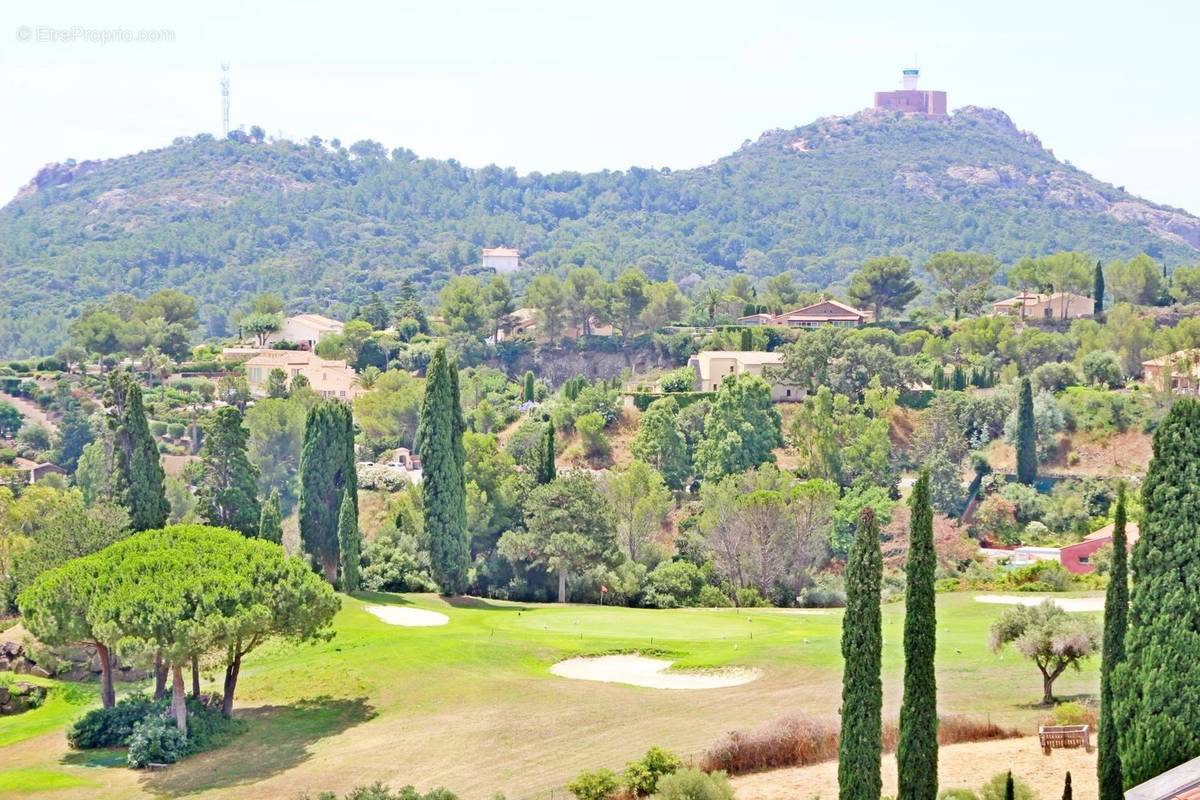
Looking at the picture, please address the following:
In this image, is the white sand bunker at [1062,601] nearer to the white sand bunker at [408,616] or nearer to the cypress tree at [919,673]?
the cypress tree at [919,673]

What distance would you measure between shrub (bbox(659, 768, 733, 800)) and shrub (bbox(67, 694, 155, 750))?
14.3 m

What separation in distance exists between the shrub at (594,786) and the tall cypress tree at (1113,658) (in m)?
9.02

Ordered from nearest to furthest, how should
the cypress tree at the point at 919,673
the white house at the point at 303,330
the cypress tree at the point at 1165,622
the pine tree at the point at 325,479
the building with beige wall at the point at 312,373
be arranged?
the cypress tree at the point at 1165,622, the cypress tree at the point at 919,673, the pine tree at the point at 325,479, the building with beige wall at the point at 312,373, the white house at the point at 303,330

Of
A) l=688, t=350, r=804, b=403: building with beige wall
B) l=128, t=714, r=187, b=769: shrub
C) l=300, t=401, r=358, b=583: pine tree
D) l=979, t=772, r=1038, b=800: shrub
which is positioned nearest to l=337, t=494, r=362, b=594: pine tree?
l=300, t=401, r=358, b=583: pine tree

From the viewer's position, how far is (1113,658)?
86.4ft

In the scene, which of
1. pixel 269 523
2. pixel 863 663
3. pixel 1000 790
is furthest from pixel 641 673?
pixel 269 523

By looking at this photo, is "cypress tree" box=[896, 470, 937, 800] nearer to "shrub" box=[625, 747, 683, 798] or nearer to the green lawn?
"shrub" box=[625, 747, 683, 798]

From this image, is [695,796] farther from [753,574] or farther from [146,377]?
[146,377]

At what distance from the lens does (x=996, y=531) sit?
71.4 meters

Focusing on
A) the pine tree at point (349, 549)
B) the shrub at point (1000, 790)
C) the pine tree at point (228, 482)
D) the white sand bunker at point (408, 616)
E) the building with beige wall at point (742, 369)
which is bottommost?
the white sand bunker at point (408, 616)

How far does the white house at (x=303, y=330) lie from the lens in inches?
4906

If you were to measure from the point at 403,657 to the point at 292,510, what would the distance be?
42685mm

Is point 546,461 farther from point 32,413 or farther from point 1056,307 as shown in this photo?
point 1056,307

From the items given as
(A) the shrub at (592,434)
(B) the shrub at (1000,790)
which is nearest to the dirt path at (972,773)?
(B) the shrub at (1000,790)
